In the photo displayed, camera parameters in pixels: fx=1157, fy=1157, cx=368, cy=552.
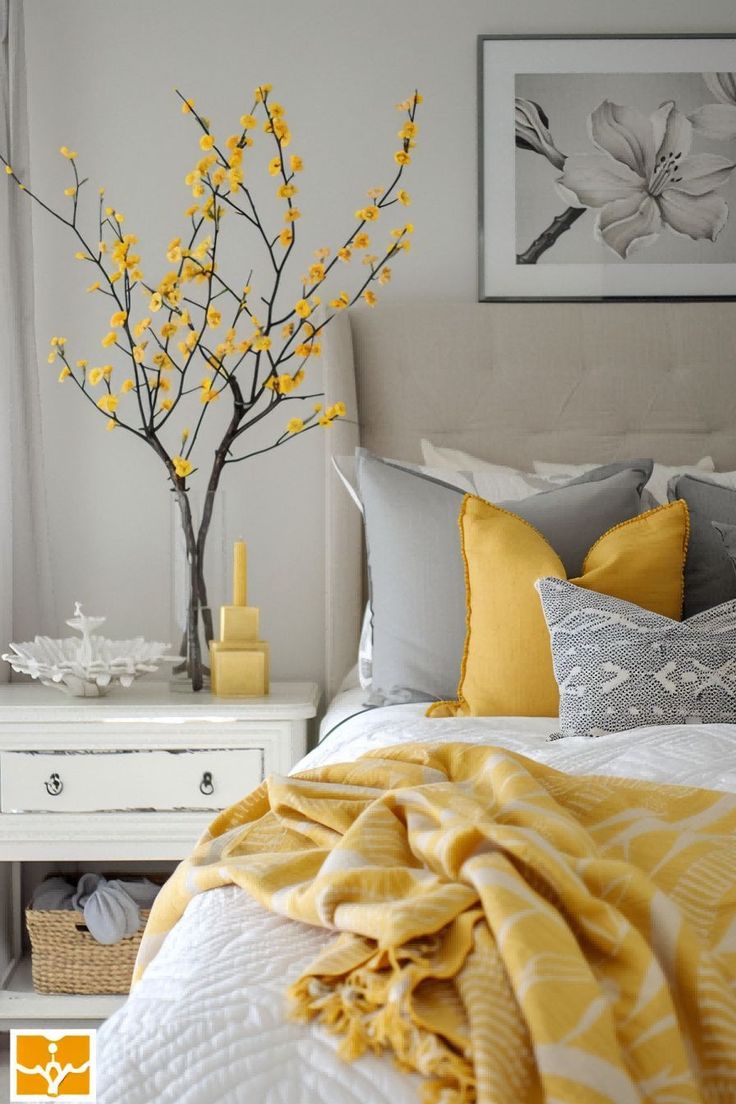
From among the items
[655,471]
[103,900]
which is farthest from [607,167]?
[103,900]

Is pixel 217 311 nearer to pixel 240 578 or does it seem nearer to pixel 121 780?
pixel 240 578

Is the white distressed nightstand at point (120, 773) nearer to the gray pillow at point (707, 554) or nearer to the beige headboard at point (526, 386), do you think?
the beige headboard at point (526, 386)

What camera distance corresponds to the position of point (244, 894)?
1.08 m

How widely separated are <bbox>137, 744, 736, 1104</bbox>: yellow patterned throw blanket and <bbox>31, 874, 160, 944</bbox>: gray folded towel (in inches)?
50.3

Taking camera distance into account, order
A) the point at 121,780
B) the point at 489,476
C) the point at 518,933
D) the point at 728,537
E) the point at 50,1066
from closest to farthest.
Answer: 1. the point at 518,933
2. the point at 50,1066
3. the point at 728,537
4. the point at 121,780
5. the point at 489,476

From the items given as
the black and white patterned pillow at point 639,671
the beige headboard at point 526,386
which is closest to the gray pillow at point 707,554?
the black and white patterned pillow at point 639,671

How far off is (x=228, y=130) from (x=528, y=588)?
1457mm

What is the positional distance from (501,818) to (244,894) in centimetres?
25

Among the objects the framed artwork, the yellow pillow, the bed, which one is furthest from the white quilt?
the framed artwork

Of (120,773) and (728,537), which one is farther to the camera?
(120,773)

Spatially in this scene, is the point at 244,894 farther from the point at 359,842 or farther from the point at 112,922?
the point at 112,922

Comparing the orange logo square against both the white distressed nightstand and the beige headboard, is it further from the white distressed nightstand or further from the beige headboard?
the beige headboard

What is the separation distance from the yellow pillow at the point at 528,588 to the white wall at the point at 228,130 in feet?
2.83

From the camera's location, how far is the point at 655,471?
95.7 inches
